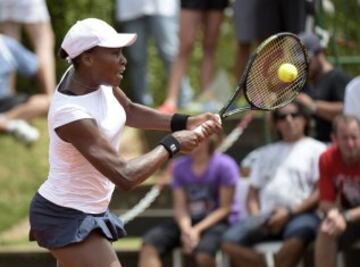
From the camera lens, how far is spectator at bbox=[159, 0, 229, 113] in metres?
10.4

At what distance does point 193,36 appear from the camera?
10484mm

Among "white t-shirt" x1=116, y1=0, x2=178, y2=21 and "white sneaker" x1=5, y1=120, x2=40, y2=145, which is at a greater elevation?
"white t-shirt" x1=116, y1=0, x2=178, y2=21

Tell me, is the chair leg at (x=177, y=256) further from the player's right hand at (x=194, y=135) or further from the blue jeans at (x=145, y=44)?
the player's right hand at (x=194, y=135)

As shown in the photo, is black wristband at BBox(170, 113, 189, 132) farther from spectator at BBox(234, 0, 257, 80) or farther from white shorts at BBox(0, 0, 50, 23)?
white shorts at BBox(0, 0, 50, 23)

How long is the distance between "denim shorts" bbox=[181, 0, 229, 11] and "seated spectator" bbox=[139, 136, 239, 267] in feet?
5.12

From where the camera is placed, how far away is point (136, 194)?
10.2 metres

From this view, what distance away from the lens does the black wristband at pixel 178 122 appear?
700 centimetres

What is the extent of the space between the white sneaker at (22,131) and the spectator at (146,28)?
3.43 feet

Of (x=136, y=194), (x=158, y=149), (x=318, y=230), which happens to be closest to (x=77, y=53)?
(x=158, y=149)

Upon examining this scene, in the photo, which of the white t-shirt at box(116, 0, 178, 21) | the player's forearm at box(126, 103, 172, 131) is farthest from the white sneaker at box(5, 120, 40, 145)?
the player's forearm at box(126, 103, 172, 131)

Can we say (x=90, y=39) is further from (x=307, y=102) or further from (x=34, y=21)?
(x=34, y=21)

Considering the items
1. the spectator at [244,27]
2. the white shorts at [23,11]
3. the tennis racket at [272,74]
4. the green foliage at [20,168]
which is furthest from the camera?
the white shorts at [23,11]

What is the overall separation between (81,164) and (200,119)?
70 centimetres

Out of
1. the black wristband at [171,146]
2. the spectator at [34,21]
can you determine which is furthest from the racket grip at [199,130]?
the spectator at [34,21]
